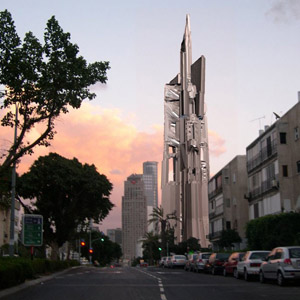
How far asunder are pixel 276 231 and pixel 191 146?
2556 inches

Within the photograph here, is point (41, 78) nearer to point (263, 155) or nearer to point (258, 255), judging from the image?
point (258, 255)

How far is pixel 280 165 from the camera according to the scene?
53031 millimetres

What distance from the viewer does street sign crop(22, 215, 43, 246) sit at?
111 ft

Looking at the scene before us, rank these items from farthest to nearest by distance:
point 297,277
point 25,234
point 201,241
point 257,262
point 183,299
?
point 201,241
point 25,234
point 257,262
point 297,277
point 183,299

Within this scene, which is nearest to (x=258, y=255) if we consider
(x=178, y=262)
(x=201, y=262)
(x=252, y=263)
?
(x=252, y=263)

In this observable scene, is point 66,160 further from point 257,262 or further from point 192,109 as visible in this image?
point 192,109

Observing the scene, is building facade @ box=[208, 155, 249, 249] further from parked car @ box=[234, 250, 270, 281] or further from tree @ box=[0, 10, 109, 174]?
tree @ box=[0, 10, 109, 174]

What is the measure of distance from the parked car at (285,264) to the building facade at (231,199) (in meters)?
49.3

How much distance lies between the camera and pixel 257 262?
2695 cm

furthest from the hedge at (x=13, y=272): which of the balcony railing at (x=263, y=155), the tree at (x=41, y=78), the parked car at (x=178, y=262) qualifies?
the parked car at (x=178, y=262)

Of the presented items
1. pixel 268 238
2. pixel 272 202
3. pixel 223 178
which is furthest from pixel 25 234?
pixel 223 178

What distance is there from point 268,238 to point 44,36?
29478 millimetres

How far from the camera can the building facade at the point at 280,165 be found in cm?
5125

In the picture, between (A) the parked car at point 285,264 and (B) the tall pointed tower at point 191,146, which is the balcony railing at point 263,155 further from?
(B) the tall pointed tower at point 191,146
